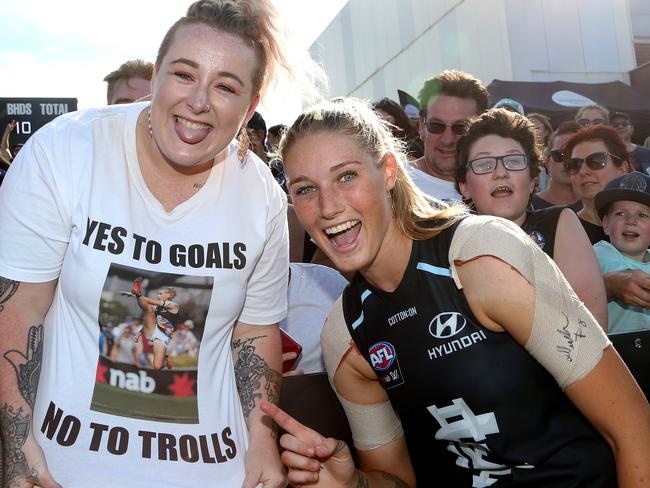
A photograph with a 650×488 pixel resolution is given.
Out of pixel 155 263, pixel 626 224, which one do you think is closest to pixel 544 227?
pixel 626 224

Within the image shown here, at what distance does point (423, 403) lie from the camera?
2.31m

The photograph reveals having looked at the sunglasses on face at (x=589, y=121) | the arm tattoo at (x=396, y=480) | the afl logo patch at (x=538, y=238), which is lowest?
the arm tattoo at (x=396, y=480)

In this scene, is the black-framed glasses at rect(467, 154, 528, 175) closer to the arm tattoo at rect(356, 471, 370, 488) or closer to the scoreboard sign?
the arm tattoo at rect(356, 471, 370, 488)

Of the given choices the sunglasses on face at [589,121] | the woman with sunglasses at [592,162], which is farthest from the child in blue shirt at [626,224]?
the sunglasses on face at [589,121]

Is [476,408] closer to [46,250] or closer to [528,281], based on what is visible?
[528,281]

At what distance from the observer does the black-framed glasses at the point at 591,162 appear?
15.8ft

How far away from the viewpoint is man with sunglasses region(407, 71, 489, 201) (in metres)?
4.33

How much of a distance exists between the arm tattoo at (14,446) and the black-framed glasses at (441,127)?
3.16m

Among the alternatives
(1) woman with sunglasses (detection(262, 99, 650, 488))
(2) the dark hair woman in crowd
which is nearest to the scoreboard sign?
(2) the dark hair woman in crowd

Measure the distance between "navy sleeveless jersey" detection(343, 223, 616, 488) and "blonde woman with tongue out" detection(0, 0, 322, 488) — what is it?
0.47 meters

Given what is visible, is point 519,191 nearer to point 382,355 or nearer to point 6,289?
point 382,355

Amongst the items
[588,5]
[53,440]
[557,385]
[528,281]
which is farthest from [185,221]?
[588,5]

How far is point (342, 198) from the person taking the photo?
7.75 ft

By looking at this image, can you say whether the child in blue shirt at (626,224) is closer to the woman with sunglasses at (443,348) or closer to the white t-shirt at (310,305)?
the white t-shirt at (310,305)
